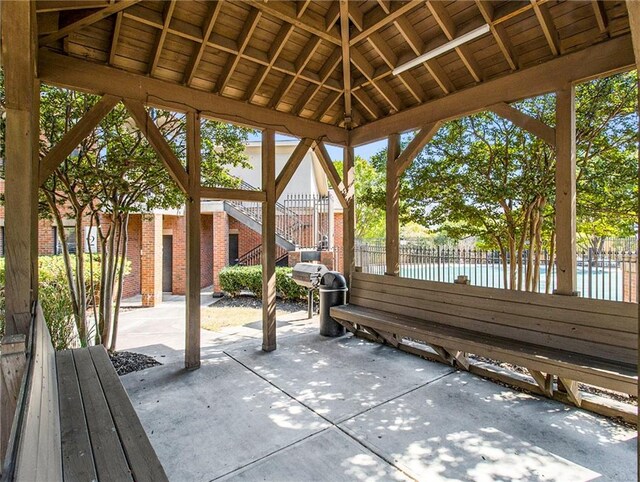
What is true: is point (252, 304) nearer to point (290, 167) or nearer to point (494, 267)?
point (290, 167)

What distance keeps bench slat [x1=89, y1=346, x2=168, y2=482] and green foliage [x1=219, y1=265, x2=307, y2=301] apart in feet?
22.2

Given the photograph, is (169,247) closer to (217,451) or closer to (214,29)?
(214,29)

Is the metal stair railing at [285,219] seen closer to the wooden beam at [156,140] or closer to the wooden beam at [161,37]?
the wooden beam at [156,140]

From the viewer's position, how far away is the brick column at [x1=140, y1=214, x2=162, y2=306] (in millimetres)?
10000

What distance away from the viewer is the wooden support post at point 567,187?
3.63 m

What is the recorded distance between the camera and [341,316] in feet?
18.4

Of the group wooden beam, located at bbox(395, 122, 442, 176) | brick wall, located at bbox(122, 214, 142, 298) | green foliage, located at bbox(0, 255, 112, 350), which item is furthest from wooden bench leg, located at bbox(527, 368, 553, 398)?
brick wall, located at bbox(122, 214, 142, 298)

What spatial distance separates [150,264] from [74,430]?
8781 mm

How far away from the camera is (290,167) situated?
18.1 feet

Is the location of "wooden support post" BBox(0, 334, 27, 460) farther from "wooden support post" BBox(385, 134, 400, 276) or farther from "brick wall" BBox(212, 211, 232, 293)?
"brick wall" BBox(212, 211, 232, 293)

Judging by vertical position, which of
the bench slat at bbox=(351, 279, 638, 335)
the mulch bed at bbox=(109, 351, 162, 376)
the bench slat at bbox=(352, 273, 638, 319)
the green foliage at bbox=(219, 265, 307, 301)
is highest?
the bench slat at bbox=(352, 273, 638, 319)

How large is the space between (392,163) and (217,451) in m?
4.58

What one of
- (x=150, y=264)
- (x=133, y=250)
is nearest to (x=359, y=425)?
(x=150, y=264)

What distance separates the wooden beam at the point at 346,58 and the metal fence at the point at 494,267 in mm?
3134
